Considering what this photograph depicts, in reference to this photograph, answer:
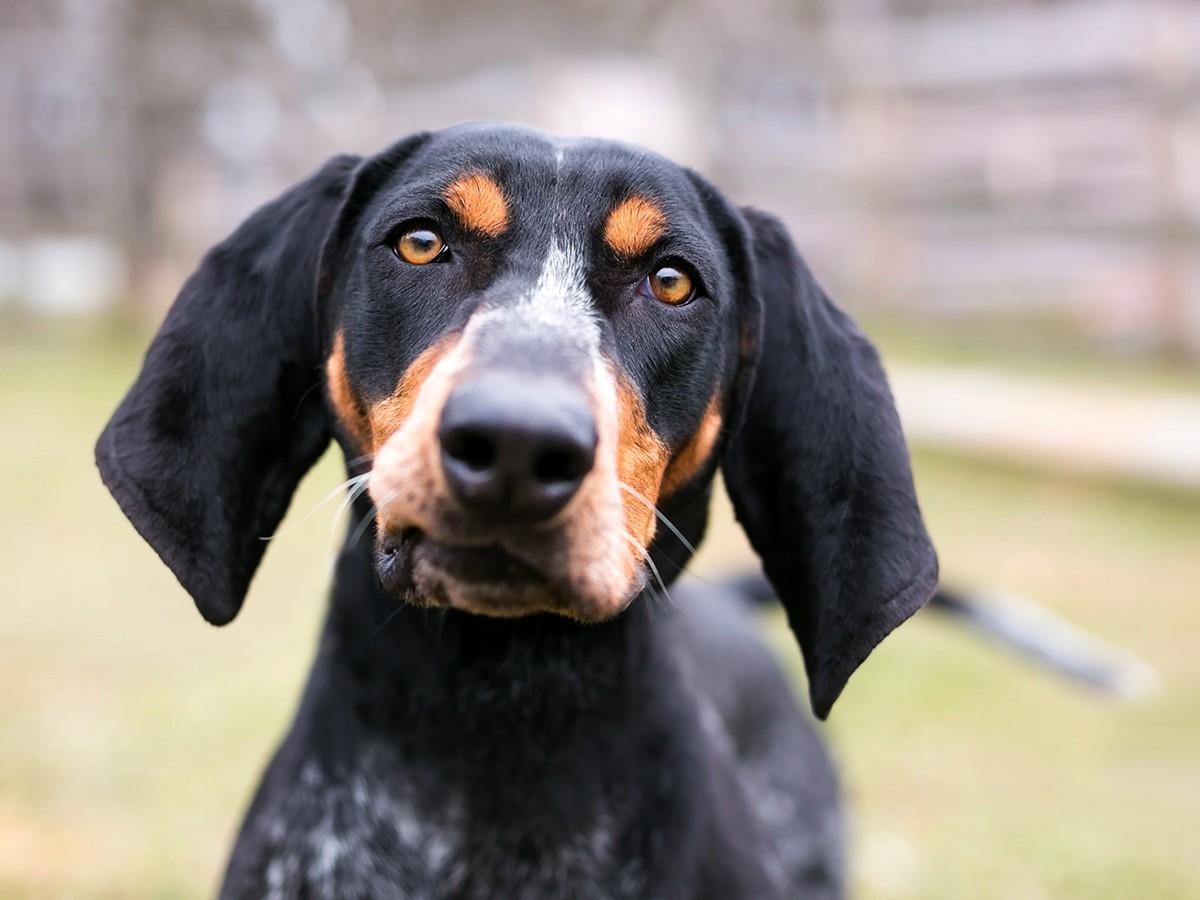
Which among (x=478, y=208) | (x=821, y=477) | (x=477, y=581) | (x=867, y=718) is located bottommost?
(x=867, y=718)

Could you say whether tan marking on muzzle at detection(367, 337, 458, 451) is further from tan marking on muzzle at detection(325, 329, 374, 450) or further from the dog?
tan marking on muzzle at detection(325, 329, 374, 450)

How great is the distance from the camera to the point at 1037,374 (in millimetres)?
15109

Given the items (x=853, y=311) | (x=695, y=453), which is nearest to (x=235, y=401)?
(x=695, y=453)

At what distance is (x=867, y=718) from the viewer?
707cm

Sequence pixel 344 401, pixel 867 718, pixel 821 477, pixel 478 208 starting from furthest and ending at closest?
pixel 867 718 < pixel 821 477 < pixel 344 401 < pixel 478 208

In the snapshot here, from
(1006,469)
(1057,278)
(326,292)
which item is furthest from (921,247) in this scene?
(326,292)

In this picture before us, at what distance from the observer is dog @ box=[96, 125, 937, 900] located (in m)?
2.98

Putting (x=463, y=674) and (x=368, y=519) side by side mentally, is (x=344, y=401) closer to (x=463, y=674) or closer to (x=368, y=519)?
(x=368, y=519)

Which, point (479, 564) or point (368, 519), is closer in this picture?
point (479, 564)

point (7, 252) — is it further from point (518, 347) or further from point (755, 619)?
point (518, 347)

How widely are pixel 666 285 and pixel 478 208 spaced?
1.47 ft

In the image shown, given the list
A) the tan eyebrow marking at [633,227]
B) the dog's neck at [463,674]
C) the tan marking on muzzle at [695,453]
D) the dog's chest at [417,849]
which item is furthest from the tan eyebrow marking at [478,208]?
the dog's chest at [417,849]

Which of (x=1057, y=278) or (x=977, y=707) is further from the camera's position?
(x=1057, y=278)

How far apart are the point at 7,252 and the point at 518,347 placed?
22.8m
